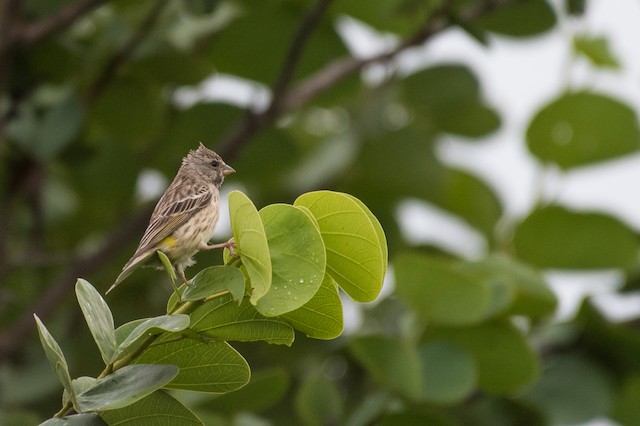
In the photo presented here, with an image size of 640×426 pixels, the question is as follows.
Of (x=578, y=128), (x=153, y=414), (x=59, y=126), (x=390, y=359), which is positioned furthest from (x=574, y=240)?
(x=153, y=414)

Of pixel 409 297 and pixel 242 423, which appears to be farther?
pixel 409 297

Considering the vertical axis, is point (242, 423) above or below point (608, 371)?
above

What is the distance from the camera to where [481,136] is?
5141 mm

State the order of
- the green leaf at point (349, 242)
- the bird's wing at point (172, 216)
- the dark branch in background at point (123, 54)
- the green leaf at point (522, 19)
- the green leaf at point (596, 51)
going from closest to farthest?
1. the green leaf at point (349, 242)
2. the bird's wing at point (172, 216)
3. the dark branch in background at point (123, 54)
4. the green leaf at point (522, 19)
5. the green leaf at point (596, 51)

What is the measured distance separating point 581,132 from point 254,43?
1.27 metres

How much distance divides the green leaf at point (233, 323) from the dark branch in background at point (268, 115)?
179cm

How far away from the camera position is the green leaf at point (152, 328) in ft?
5.82

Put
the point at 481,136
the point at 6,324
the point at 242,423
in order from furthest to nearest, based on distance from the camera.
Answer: the point at 481,136, the point at 6,324, the point at 242,423

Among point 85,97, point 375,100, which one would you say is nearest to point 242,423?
point 85,97

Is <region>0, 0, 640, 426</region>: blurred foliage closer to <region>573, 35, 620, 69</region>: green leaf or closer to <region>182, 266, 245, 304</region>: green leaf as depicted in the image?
<region>573, 35, 620, 69</region>: green leaf

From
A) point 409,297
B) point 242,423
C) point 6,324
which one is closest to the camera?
point 242,423

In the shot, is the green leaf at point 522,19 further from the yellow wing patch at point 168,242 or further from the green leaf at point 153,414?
the green leaf at point 153,414

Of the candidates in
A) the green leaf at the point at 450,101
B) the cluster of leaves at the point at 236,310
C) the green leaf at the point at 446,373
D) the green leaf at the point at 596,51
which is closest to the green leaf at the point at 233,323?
the cluster of leaves at the point at 236,310

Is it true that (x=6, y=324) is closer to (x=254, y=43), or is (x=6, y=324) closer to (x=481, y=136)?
(x=254, y=43)
